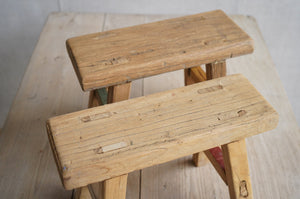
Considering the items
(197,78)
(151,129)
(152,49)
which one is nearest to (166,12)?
(197,78)

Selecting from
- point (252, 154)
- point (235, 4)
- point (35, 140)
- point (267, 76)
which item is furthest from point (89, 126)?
point (235, 4)

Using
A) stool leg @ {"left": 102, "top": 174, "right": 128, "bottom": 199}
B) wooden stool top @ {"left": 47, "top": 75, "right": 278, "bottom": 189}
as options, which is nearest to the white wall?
wooden stool top @ {"left": 47, "top": 75, "right": 278, "bottom": 189}

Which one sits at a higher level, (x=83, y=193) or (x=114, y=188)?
(x=114, y=188)

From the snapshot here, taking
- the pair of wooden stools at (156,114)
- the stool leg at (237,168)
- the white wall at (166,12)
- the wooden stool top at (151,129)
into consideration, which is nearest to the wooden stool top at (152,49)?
the pair of wooden stools at (156,114)

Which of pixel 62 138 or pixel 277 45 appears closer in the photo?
pixel 62 138

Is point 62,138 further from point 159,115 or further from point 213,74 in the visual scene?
point 213,74

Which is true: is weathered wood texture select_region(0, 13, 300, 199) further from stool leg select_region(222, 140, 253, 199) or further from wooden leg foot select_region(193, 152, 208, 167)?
stool leg select_region(222, 140, 253, 199)

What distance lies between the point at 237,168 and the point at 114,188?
1.21 feet

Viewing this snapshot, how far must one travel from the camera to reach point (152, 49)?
4.18ft

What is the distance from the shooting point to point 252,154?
5.15 feet

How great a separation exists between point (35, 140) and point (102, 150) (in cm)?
77

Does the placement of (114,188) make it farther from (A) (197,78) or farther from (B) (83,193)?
(A) (197,78)

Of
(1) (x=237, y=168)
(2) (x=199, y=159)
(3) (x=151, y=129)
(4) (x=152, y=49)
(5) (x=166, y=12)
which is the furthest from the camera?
(5) (x=166, y=12)

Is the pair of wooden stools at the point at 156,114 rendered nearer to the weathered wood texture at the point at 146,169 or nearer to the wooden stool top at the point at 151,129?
the wooden stool top at the point at 151,129
